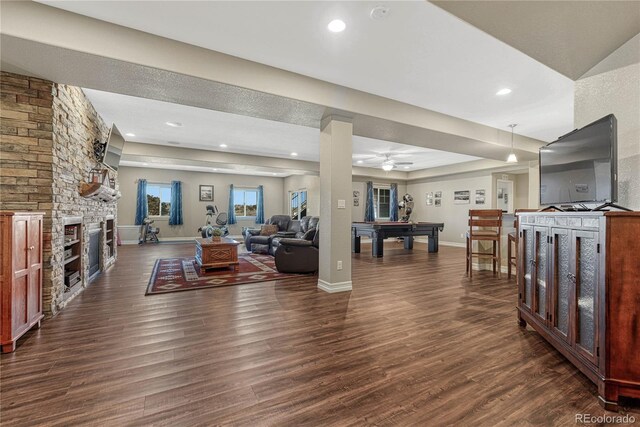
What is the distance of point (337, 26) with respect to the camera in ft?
8.03

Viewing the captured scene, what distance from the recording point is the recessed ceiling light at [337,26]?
2387 mm

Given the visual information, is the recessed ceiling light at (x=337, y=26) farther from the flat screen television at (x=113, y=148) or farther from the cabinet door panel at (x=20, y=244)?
the flat screen television at (x=113, y=148)

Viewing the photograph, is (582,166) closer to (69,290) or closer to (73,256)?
(69,290)

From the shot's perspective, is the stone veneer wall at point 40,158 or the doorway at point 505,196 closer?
the stone veneer wall at point 40,158

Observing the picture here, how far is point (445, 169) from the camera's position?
9445 millimetres

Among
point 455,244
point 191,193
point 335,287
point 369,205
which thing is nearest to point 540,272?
point 335,287

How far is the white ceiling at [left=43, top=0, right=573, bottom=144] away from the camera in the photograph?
2271mm

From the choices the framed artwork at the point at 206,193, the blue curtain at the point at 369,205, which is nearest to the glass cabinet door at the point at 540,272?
the blue curtain at the point at 369,205

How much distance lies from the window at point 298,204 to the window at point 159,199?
477cm

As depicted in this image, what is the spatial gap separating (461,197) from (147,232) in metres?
11.0

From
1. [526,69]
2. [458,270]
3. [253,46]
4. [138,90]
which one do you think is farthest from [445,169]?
[138,90]

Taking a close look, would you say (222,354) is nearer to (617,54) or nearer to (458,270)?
(617,54)

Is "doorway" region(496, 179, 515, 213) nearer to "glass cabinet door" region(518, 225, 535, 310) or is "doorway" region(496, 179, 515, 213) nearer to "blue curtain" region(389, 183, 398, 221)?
"blue curtain" region(389, 183, 398, 221)

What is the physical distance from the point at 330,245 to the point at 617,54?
Answer: 3.23 metres
